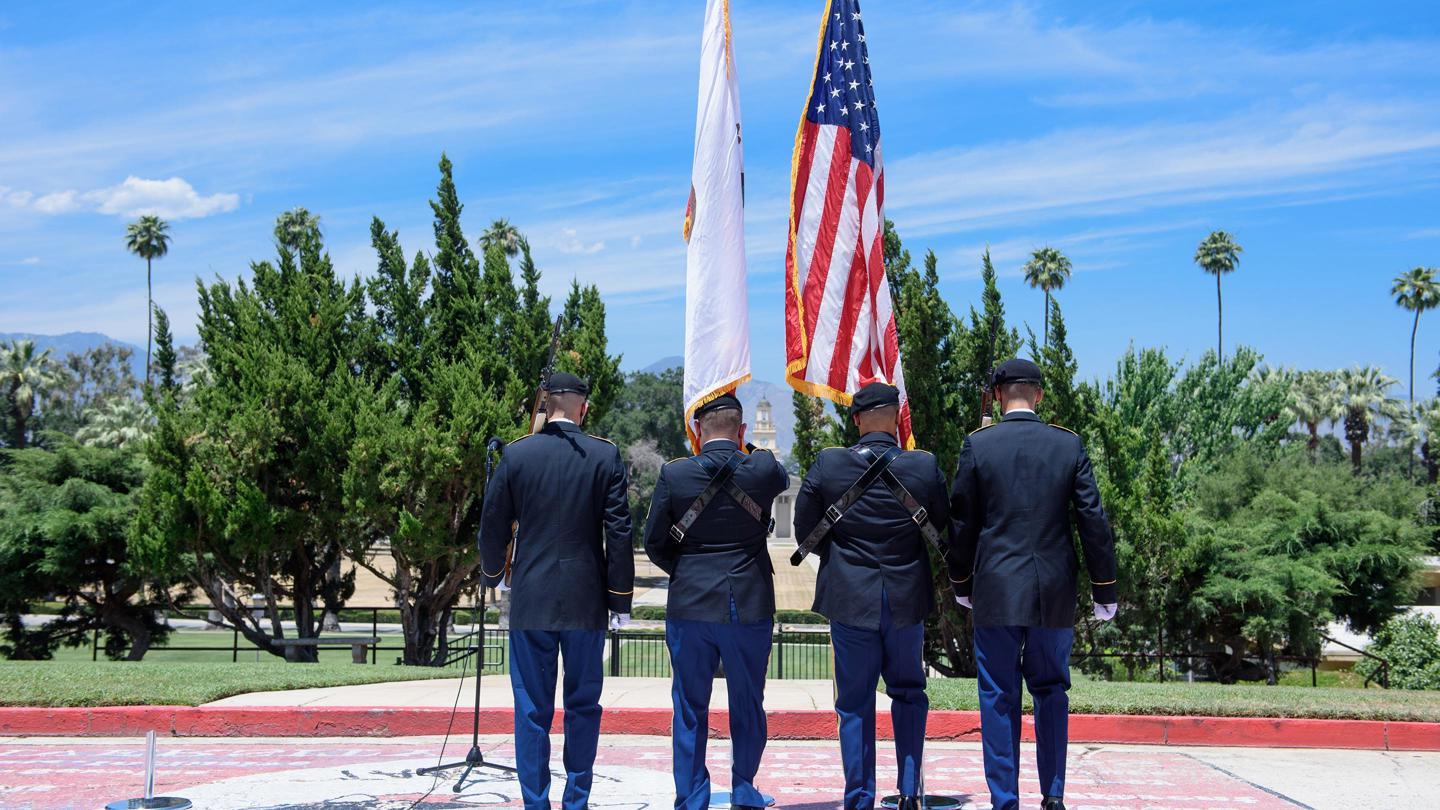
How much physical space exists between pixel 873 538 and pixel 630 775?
2.82 m

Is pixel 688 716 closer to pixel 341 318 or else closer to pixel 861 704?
pixel 861 704

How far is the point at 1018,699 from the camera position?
6180mm

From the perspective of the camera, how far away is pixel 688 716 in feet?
20.3

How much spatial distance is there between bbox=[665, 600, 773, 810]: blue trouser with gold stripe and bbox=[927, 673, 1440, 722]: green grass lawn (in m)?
4.08

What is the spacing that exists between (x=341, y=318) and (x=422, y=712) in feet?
39.3

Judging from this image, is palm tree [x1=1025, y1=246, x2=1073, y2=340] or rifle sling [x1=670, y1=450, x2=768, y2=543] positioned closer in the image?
rifle sling [x1=670, y1=450, x2=768, y2=543]

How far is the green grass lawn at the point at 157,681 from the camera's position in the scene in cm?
1010

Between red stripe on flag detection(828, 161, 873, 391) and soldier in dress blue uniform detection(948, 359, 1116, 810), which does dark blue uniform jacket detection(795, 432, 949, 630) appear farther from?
red stripe on flag detection(828, 161, 873, 391)

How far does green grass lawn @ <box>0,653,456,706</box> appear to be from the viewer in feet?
33.1

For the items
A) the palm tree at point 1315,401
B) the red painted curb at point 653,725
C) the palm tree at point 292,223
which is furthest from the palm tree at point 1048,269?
the red painted curb at point 653,725

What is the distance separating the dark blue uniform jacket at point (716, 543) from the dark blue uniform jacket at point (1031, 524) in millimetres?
1084

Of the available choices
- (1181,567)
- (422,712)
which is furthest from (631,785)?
(1181,567)

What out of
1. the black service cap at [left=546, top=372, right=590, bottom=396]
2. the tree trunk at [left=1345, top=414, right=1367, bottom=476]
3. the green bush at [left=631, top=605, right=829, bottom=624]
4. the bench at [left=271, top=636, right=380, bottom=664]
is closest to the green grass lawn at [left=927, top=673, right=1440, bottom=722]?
the black service cap at [left=546, top=372, right=590, bottom=396]

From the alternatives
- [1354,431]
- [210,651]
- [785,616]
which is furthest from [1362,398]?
[210,651]
